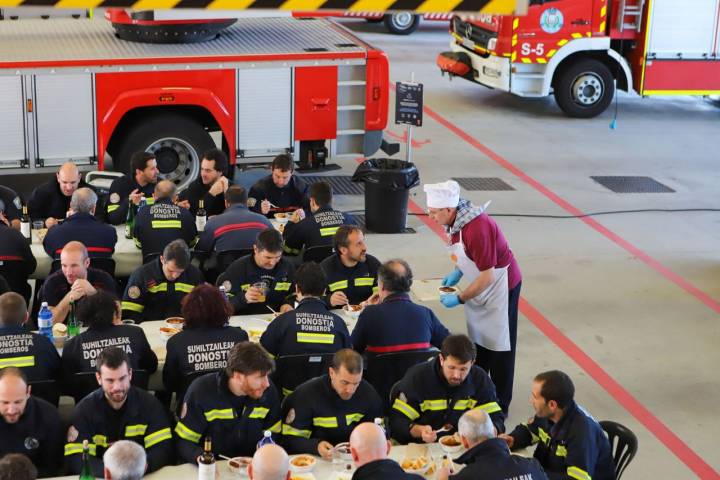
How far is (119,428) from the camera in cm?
591

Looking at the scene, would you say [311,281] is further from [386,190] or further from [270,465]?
[386,190]

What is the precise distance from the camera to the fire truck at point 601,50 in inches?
691

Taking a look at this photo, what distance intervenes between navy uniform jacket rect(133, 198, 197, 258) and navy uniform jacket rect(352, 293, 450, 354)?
241 centimetres

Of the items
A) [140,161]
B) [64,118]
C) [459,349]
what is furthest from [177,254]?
[64,118]

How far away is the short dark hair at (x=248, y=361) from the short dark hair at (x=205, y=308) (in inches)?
28.0

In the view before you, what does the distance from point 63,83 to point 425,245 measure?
15.1 ft

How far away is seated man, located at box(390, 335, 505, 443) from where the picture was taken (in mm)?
6465

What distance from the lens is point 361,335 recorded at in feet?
24.2

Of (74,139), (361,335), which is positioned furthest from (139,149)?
(361,335)

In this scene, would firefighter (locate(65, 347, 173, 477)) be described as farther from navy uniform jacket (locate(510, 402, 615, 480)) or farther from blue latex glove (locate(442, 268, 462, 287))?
blue latex glove (locate(442, 268, 462, 287))

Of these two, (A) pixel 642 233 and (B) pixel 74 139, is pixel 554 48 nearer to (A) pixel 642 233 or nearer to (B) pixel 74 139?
Result: (A) pixel 642 233

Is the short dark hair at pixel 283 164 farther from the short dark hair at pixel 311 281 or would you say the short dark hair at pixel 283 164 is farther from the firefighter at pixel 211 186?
the short dark hair at pixel 311 281

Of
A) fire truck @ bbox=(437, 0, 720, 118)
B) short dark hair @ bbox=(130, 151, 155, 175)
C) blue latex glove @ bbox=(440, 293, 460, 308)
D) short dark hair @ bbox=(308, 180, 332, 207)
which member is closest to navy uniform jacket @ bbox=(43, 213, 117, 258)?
short dark hair @ bbox=(130, 151, 155, 175)

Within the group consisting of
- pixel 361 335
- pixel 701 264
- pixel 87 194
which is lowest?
pixel 701 264
